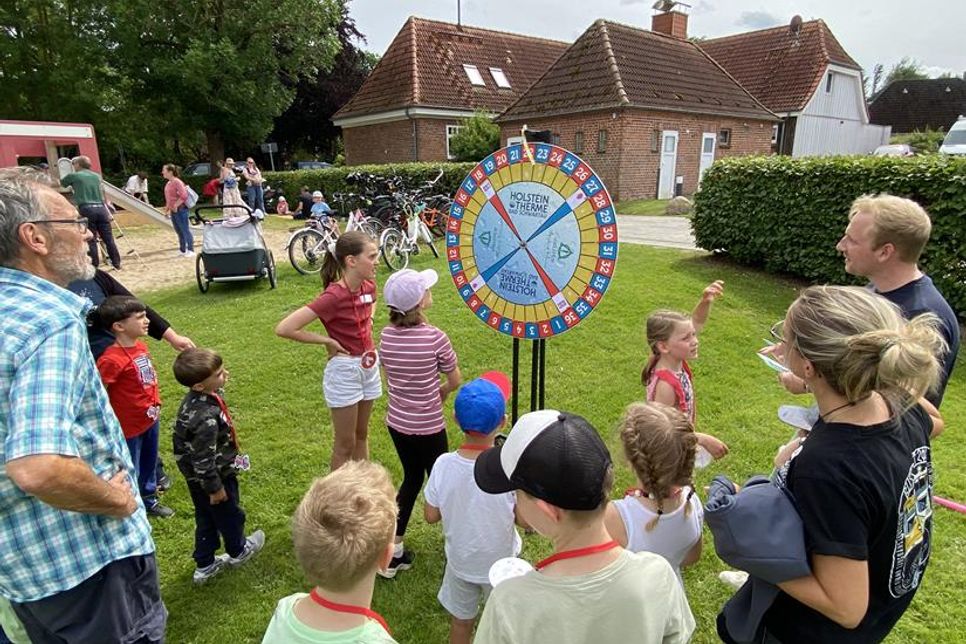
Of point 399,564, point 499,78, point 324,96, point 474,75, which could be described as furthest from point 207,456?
point 324,96

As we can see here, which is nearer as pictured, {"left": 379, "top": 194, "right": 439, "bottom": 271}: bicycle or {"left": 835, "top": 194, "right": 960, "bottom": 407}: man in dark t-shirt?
{"left": 835, "top": 194, "right": 960, "bottom": 407}: man in dark t-shirt

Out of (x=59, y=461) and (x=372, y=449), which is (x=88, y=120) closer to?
(x=372, y=449)

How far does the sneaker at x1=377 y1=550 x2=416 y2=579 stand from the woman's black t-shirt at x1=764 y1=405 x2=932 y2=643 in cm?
194

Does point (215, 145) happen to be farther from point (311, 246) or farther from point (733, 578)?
point (733, 578)

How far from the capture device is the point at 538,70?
1032 inches

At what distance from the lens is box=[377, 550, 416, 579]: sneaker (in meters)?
2.94

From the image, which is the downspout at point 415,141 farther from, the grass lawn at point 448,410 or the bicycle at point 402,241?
the grass lawn at point 448,410

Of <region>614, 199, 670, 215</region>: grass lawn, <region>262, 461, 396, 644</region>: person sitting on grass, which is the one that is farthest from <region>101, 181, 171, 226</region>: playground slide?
<region>262, 461, 396, 644</region>: person sitting on grass

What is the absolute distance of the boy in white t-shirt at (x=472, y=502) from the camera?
2.17m

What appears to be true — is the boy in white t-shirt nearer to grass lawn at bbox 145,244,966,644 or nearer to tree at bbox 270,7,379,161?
grass lawn at bbox 145,244,966,644

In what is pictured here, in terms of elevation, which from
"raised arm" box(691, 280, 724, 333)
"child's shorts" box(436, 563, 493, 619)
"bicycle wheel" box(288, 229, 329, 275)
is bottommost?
"child's shorts" box(436, 563, 493, 619)

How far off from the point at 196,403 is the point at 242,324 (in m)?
4.38

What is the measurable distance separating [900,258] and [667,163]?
18.1 metres

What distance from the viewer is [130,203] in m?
13.4
